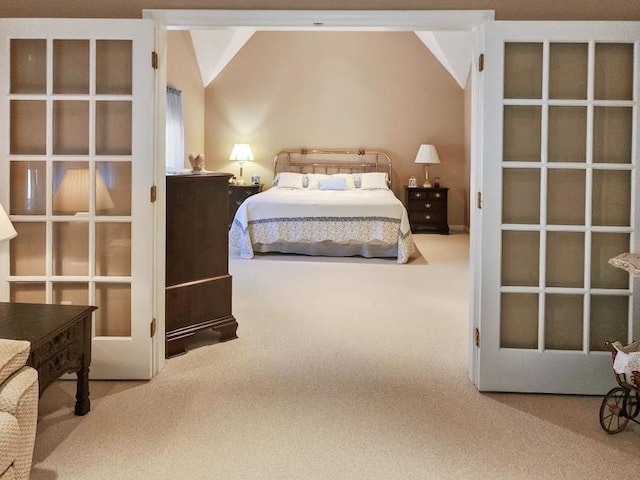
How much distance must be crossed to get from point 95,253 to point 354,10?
5.91 feet

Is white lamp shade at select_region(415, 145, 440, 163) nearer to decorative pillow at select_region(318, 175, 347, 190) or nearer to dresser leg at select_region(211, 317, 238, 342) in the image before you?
decorative pillow at select_region(318, 175, 347, 190)

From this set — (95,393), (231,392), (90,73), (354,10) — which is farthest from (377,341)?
(90,73)

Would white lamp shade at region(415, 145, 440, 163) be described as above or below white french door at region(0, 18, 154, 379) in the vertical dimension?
above

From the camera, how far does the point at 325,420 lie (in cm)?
231

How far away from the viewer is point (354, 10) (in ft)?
8.61

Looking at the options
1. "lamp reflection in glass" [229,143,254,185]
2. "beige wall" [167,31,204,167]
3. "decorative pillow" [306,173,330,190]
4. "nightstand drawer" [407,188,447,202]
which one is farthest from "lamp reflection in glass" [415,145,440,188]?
"beige wall" [167,31,204,167]

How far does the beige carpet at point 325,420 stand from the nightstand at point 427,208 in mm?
5356

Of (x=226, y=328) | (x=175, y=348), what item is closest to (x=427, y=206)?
(x=226, y=328)

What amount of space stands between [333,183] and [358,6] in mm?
5980

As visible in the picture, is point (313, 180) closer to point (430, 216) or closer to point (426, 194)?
point (426, 194)

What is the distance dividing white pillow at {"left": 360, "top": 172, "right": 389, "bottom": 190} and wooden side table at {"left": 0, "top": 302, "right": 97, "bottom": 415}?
6.69 meters

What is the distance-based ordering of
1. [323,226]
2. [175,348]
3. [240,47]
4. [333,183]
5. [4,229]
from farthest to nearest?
[240,47], [333,183], [323,226], [175,348], [4,229]

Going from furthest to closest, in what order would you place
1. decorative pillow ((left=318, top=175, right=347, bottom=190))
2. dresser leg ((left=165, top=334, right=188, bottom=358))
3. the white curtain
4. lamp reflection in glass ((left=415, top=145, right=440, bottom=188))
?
lamp reflection in glass ((left=415, top=145, right=440, bottom=188)) → decorative pillow ((left=318, top=175, right=347, bottom=190)) → the white curtain → dresser leg ((left=165, top=334, right=188, bottom=358))

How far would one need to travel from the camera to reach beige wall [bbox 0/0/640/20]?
2.58 m
